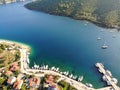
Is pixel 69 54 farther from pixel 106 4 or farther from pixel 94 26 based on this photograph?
pixel 106 4

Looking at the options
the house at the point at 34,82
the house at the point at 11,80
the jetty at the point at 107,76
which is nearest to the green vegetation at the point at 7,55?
the house at the point at 11,80

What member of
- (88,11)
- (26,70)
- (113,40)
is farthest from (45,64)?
(88,11)

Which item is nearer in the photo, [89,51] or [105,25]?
[89,51]

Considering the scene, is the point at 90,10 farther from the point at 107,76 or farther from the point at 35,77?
the point at 35,77

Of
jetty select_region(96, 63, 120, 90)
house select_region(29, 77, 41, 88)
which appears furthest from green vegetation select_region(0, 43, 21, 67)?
jetty select_region(96, 63, 120, 90)

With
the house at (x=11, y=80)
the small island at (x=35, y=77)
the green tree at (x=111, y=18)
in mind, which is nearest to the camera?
the small island at (x=35, y=77)

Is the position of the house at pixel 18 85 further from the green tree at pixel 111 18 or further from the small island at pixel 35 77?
the green tree at pixel 111 18
